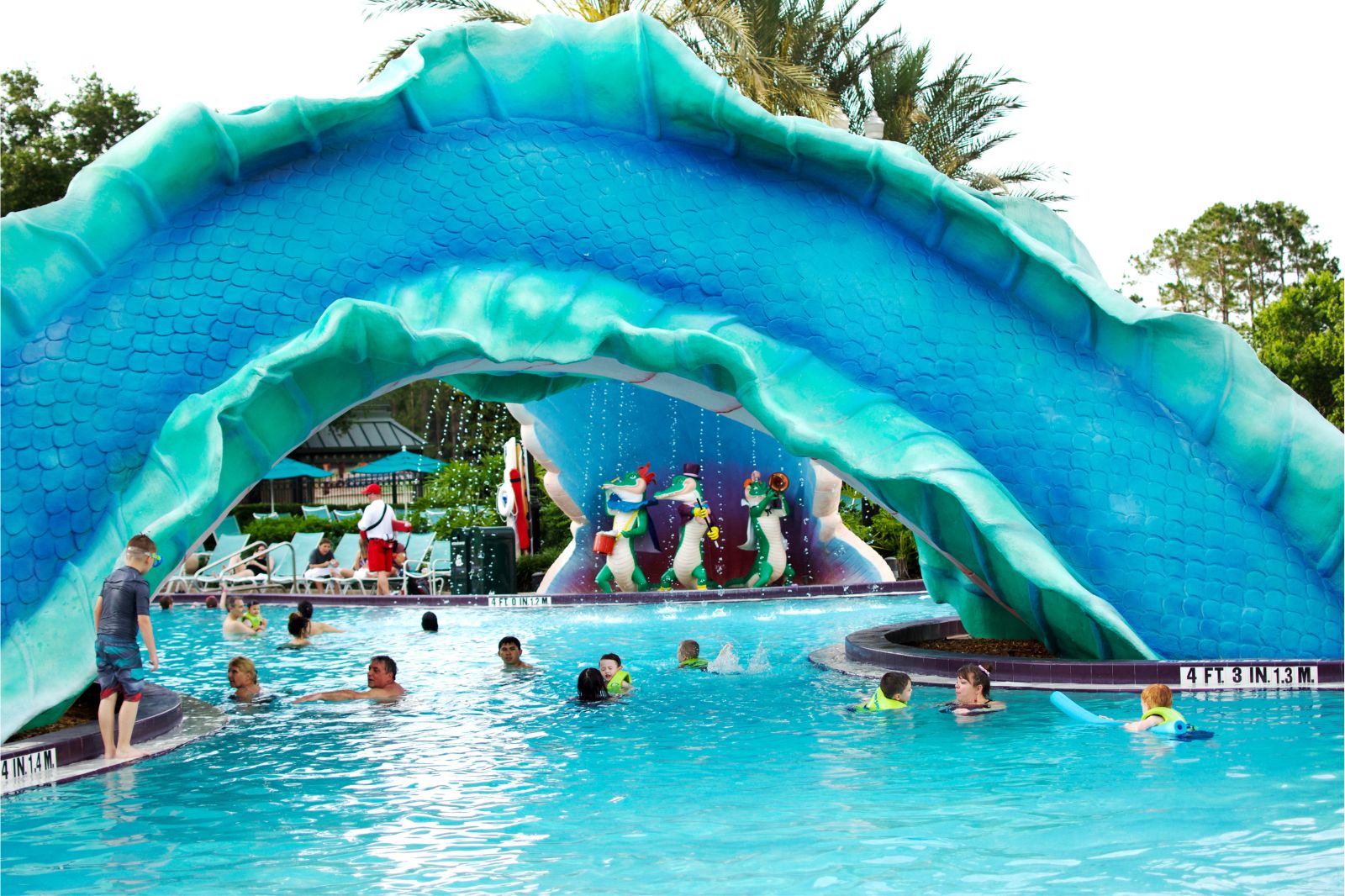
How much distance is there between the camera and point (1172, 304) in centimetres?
5862

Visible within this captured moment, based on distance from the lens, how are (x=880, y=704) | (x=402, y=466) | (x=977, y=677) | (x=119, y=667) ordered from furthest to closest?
(x=402, y=466) → (x=880, y=704) → (x=977, y=677) → (x=119, y=667)

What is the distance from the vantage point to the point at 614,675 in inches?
421

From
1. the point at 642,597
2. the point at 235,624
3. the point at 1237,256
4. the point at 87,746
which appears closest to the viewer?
the point at 87,746

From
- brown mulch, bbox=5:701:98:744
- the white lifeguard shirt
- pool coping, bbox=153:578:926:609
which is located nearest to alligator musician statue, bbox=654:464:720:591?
pool coping, bbox=153:578:926:609

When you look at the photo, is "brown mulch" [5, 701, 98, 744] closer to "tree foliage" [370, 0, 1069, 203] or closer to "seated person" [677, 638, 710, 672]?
"seated person" [677, 638, 710, 672]

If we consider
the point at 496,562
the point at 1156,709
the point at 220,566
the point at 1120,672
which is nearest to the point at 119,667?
the point at 1156,709

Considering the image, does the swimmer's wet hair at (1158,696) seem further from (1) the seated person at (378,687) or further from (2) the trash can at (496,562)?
(2) the trash can at (496,562)

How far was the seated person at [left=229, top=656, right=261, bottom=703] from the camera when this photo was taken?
11.1m

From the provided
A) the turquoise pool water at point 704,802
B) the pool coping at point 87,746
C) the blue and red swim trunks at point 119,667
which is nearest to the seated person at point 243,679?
the turquoise pool water at point 704,802

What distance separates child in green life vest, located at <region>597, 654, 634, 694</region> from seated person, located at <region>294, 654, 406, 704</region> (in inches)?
66.7

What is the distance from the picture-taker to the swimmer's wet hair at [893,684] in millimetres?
9438

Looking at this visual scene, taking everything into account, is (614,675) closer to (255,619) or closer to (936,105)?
(255,619)

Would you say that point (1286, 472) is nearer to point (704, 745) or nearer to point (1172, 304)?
point (704, 745)

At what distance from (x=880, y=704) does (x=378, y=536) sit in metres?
13.5
